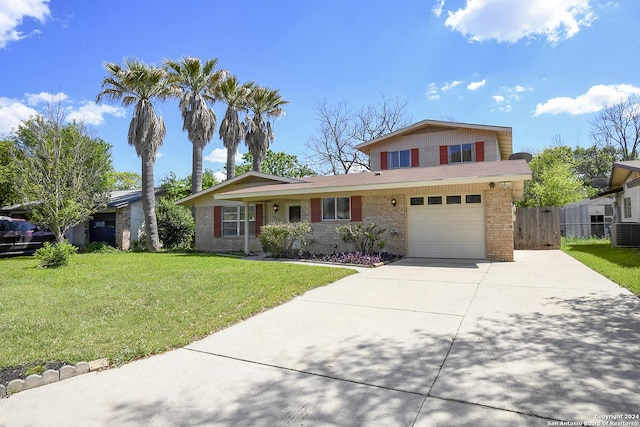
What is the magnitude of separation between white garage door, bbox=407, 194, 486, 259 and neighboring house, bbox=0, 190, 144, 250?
15337mm

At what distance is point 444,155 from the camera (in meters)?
16.7

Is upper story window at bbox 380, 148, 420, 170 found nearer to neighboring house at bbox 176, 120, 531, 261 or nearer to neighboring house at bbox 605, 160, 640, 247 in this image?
neighboring house at bbox 176, 120, 531, 261

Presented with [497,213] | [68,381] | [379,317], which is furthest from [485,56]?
[68,381]

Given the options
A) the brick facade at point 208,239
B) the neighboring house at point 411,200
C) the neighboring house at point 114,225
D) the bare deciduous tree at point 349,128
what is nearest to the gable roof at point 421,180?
the neighboring house at point 411,200

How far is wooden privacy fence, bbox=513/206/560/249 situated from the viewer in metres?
14.6

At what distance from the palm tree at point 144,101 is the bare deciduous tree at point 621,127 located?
38.8 metres

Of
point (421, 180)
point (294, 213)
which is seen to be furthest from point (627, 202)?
point (294, 213)

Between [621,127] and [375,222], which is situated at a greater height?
[621,127]

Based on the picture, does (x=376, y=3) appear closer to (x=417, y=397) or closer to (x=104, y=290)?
(x=104, y=290)

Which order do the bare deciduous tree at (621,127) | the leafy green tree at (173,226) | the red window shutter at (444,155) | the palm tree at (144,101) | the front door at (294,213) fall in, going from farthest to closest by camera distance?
the bare deciduous tree at (621,127), the leafy green tree at (173,226), the palm tree at (144,101), the red window shutter at (444,155), the front door at (294,213)

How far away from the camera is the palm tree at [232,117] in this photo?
22438 millimetres

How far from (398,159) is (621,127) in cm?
2960

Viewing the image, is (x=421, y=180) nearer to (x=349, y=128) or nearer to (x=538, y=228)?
(x=538, y=228)

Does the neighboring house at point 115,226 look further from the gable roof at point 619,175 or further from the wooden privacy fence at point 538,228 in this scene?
the gable roof at point 619,175
